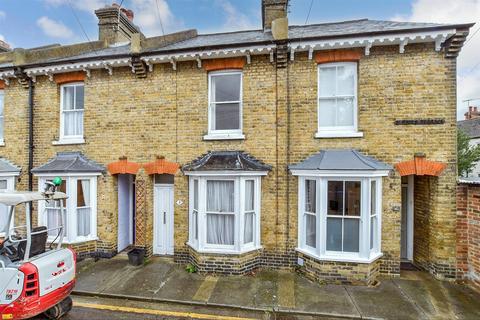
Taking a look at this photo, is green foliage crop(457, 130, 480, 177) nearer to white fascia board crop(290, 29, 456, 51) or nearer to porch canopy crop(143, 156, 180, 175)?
white fascia board crop(290, 29, 456, 51)

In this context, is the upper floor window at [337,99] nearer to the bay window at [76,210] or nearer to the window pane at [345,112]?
the window pane at [345,112]

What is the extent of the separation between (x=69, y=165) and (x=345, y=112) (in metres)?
8.17

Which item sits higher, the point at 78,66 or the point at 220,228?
the point at 78,66

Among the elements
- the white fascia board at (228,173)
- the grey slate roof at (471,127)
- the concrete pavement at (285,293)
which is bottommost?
the concrete pavement at (285,293)

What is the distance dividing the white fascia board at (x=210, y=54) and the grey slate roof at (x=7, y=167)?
18.8ft

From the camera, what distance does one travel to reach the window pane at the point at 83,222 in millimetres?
7465

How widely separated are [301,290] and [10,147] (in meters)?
10.2

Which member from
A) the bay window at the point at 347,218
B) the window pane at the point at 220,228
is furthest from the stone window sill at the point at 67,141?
the bay window at the point at 347,218

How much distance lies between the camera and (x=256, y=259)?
6.67 metres

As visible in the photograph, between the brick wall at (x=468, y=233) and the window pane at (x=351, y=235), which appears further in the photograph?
the window pane at (x=351, y=235)

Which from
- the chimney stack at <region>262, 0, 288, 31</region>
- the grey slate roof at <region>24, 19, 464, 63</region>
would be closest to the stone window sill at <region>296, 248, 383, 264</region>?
the grey slate roof at <region>24, 19, 464, 63</region>

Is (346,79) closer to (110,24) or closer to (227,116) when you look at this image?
(227,116)

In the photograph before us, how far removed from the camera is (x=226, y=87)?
7.29 m

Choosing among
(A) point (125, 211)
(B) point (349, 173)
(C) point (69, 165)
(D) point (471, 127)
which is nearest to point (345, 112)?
(B) point (349, 173)
